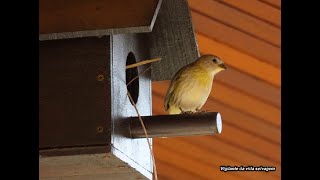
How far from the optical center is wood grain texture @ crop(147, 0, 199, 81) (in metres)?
2.38

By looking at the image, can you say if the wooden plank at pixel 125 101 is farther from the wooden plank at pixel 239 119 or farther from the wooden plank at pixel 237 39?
the wooden plank at pixel 239 119

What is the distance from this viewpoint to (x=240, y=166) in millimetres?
3674

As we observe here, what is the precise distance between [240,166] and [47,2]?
6.56 feet

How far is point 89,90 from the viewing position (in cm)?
196

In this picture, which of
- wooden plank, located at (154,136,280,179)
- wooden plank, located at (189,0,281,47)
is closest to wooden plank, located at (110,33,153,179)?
wooden plank, located at (189,0,281,47)

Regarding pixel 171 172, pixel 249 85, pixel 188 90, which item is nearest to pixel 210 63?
pixel 188 90

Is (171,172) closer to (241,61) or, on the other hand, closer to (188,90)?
(241,61)

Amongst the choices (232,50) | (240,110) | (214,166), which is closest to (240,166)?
(214,166)

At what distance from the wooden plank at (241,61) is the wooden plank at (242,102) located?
0.15 metres

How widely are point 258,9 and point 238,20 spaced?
97 millimetres

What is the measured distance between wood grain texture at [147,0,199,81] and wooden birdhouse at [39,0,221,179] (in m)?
0.26

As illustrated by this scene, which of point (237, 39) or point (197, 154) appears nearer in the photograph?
point (237, 39)

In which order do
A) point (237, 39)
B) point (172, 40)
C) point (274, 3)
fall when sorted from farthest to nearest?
1. point (237, 39)
2. point (274, 3)
3. point (172, 40)

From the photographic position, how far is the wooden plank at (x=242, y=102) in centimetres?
331
